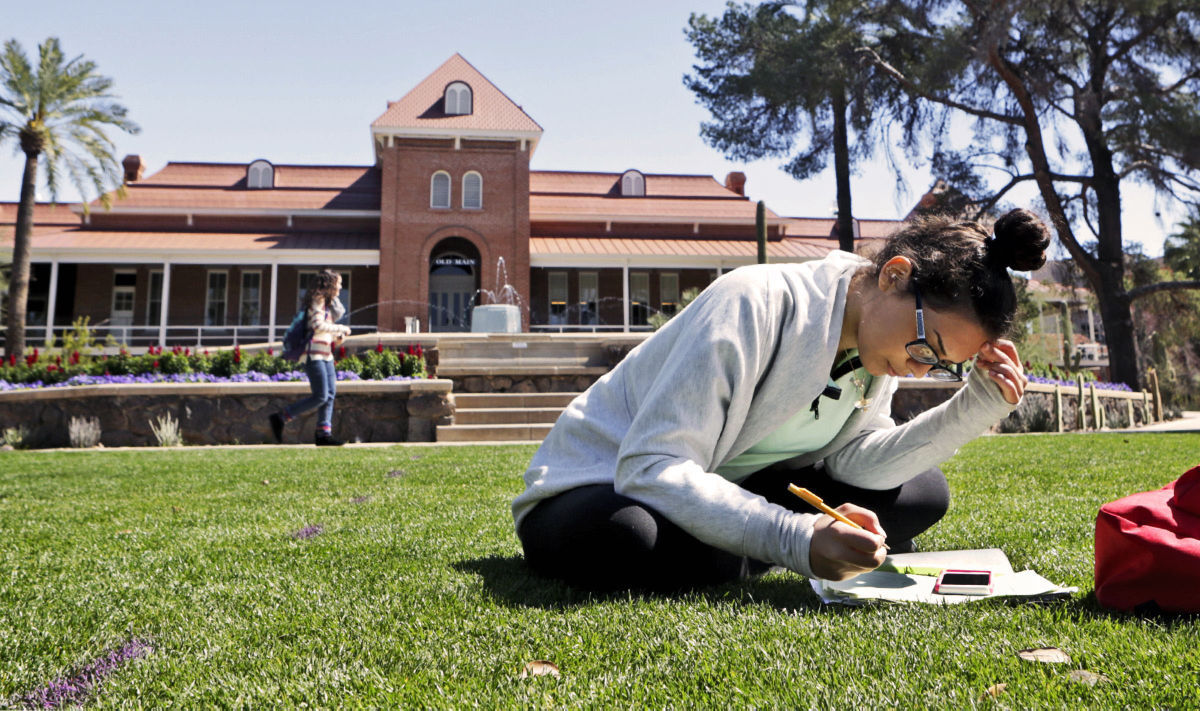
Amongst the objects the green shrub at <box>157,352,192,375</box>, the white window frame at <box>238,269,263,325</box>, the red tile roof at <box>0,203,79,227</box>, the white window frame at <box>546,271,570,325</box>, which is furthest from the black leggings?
the red tile roof at <box>0,203,79,227</box>

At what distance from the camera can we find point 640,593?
212 centimetres

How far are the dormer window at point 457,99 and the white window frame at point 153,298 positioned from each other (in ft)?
34.5

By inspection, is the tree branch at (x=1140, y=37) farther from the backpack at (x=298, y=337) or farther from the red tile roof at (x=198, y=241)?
the red tile roof at (x=198, y=241)

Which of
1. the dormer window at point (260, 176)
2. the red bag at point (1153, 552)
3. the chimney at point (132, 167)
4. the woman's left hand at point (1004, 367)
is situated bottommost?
the red bag at point (1153, 552)

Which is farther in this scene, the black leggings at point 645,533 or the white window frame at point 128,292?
the white window frame at point 128,292

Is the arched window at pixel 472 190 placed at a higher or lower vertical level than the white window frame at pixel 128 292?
higher

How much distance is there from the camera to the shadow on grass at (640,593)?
6.72 ft

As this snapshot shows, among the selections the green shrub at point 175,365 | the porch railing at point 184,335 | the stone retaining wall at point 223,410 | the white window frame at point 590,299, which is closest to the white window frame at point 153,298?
the porch railing at point 184,335

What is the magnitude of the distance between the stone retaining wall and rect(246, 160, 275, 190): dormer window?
19002 mm

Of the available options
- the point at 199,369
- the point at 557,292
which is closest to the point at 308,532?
the point at 199,369

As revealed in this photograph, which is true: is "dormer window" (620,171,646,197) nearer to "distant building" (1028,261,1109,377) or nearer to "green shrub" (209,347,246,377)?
"distant building" (1028,261,1109,377)

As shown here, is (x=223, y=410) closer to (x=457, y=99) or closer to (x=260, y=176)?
(x=457, y=99)

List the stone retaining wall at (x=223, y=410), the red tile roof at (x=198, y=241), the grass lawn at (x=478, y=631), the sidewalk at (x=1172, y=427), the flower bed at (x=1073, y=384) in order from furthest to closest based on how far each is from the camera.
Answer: the red tile roof at (x=198, y=241), the flower bed at (x=1073, y=384), the sidewalk at (x=1172, y=427), the stone retaining wall at (x=223, y=410), the grass lawn at (x=478, y=631)

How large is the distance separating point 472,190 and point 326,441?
17146 millimetres
